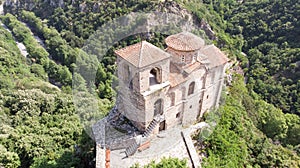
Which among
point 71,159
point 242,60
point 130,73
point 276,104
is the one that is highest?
point 130,73

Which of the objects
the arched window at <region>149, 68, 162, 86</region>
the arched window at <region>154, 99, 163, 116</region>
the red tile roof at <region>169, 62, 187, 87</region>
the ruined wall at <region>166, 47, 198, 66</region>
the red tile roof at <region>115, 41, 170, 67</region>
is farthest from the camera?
the ruined wall at <region>166, 47, 198, 66</region>

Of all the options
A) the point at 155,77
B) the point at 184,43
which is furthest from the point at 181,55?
the point at 155,77

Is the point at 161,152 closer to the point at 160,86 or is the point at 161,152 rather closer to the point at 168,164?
the point at 168,164

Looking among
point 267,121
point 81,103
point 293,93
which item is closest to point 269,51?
point 293,93

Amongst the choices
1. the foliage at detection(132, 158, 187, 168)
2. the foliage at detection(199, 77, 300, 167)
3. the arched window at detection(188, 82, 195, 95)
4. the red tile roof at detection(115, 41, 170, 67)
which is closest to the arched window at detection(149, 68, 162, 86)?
the red tile roof at detection(115, 41, 170, 67)

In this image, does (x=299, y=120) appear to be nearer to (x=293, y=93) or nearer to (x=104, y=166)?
(x=293, y=93)

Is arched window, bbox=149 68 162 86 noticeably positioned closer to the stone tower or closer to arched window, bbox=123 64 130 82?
the stone tower

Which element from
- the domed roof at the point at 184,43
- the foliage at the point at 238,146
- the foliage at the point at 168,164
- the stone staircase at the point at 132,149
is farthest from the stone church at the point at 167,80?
the foliage at the point at 238,146

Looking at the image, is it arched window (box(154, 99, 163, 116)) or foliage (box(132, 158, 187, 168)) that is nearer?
foliage (box(132, 158, 187, 168))
